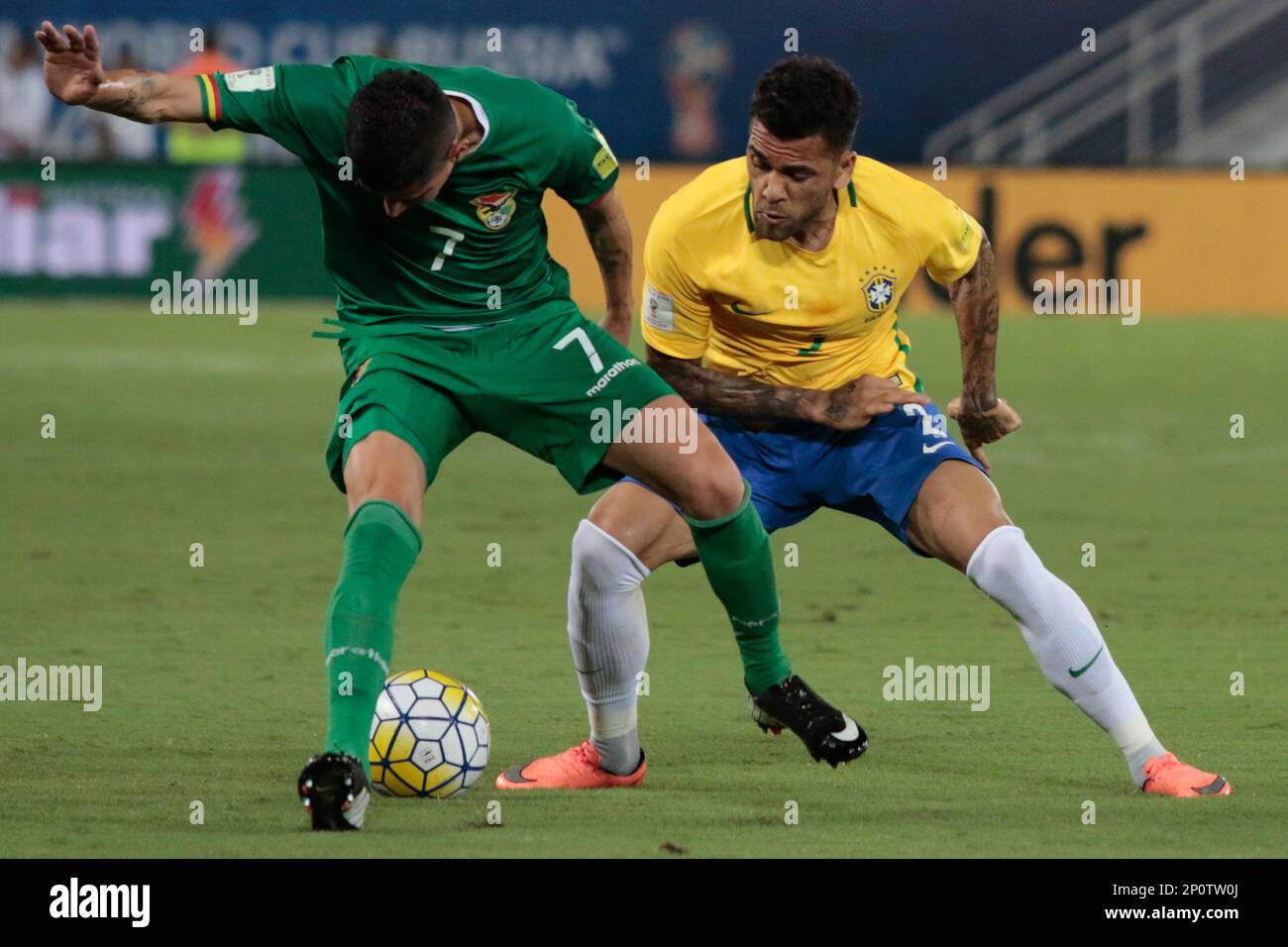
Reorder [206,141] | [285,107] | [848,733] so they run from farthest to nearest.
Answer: [206,141]
[848,733]
[285,107]

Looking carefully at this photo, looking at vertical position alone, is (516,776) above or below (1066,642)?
below

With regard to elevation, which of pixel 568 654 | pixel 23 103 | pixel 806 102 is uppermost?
pixel 23 103

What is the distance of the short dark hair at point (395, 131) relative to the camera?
4.89m

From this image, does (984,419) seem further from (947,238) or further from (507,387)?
(507,387)

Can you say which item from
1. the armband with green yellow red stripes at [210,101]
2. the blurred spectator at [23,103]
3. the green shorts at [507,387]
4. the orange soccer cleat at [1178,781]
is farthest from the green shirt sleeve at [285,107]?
the blurred spectator at [23,103]

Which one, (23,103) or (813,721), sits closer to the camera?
(813,721)

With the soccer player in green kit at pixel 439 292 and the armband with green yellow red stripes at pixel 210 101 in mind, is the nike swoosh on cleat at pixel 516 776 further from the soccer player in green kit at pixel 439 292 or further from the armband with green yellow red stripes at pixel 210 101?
the armband with green yellow red stripes at pixel 210 101

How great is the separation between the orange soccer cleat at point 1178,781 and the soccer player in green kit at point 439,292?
42.4 inches

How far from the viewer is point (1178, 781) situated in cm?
531

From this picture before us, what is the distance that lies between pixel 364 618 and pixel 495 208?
3.73ft

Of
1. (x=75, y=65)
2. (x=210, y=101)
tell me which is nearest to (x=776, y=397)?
(x=210, y=101)

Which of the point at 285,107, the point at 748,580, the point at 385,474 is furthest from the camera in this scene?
the point at 748,580

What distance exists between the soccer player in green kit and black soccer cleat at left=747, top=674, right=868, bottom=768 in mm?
322

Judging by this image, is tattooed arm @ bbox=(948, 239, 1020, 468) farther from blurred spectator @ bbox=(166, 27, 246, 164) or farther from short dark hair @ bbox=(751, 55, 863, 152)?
blurred spectator @ bbox=(166, 27, 246, 164)
